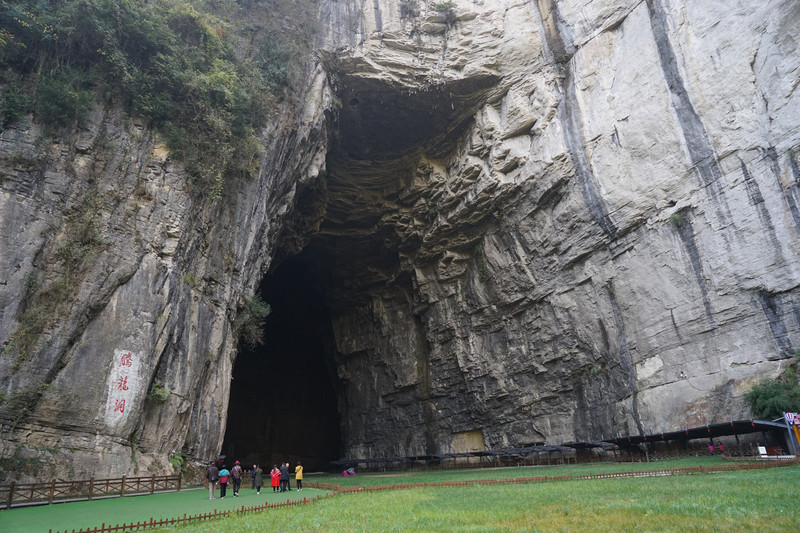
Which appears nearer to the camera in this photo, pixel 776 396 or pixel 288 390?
pixel 776 396

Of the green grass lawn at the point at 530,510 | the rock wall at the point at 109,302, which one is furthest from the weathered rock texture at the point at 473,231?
the green grass lawn at the point at 530,510

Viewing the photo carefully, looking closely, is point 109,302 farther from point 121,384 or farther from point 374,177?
point 374,177

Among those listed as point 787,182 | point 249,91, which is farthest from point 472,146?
point 787,182

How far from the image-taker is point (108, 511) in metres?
10.4

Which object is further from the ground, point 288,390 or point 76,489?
point 288,390

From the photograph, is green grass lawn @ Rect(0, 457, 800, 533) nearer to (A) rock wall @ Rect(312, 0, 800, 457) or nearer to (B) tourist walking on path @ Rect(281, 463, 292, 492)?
(B) tourist walking on path @ Rect(281, 463, 292, 492)

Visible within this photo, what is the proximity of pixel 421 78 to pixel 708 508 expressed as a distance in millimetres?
23069

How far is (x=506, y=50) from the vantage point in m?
25.2

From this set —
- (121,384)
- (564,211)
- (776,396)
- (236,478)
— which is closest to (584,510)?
(236,478)

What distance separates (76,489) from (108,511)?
3062 mm

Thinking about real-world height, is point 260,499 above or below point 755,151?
below

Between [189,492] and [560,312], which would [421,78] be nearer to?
[560,312]

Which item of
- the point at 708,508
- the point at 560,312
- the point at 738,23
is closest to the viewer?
the point at 708,508

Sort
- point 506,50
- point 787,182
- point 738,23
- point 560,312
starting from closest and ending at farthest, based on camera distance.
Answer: point 787,182 → point 738,23 → point 560,312 → point 506,50
